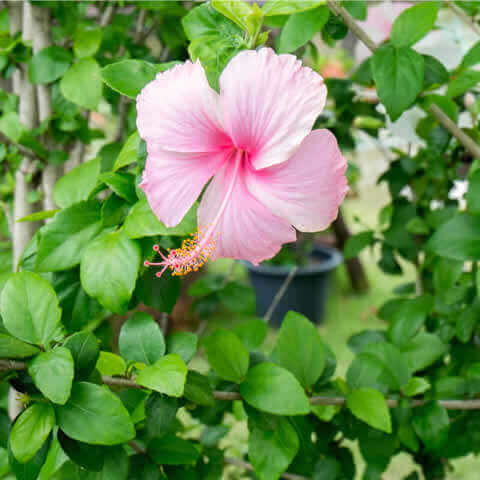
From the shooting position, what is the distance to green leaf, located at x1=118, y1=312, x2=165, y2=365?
463 millimetres

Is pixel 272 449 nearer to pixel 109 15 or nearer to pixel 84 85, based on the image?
pixel 84 85

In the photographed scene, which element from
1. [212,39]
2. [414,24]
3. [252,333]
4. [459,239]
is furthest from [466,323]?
[212,39]

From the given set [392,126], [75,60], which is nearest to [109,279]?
[75,60]

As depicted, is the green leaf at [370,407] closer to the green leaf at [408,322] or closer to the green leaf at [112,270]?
the green leaf at [408,322]

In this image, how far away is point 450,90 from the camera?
0.58 metres

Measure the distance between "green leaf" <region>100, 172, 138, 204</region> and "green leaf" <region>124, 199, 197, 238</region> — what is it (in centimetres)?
2

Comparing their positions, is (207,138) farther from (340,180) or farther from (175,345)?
Result: (175,345)

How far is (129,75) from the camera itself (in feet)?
1.40

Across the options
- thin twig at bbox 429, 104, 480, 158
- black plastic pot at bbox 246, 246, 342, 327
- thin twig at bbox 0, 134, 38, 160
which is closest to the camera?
thin twig at bbox 429, 104, 480, 158

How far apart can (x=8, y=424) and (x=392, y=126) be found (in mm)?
580

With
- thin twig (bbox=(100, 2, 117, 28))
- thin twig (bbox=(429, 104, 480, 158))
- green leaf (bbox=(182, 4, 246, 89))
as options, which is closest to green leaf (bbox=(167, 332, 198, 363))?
green leaf (bbox=(182, 4, 246, 89))

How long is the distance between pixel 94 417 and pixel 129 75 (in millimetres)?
266

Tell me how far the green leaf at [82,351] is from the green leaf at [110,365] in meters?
0.05

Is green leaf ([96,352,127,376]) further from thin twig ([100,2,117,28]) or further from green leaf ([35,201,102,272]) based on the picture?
thin twig ([100,2,117,28])
